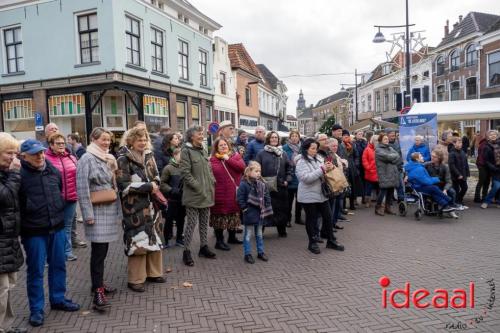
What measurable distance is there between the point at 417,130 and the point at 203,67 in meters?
15.0

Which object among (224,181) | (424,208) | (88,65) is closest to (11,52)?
(88,65)

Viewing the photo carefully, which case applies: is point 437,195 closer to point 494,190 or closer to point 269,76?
point 494,190

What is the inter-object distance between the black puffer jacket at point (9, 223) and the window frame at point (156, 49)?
1539 centimetres

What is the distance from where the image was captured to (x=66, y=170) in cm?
519

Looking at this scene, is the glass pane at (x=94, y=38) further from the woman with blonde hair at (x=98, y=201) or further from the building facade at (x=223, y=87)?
the woman with blonde hair at (x=98, y=201)

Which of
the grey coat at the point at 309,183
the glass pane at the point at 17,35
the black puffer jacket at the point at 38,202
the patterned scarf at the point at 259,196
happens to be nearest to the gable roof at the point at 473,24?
the grey coat at the point at 309,183

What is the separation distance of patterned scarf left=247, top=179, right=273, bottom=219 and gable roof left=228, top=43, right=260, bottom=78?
24009 mm

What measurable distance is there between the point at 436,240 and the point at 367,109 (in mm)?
49546

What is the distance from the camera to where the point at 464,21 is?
30.2m

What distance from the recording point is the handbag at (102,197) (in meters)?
3.89

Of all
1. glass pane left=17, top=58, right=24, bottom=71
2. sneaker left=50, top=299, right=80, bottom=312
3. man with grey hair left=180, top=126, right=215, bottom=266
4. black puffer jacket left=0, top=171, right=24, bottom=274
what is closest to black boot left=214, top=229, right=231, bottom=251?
man with grey hair left=180, top=126, right=215, bottom=266

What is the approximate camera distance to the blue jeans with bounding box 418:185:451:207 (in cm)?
778

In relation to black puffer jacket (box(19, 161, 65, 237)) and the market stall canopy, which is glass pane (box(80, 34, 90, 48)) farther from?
black puffer jacket (box(19, 161, 65, 237))

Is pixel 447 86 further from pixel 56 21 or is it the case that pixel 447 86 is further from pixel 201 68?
pixel 56 21
